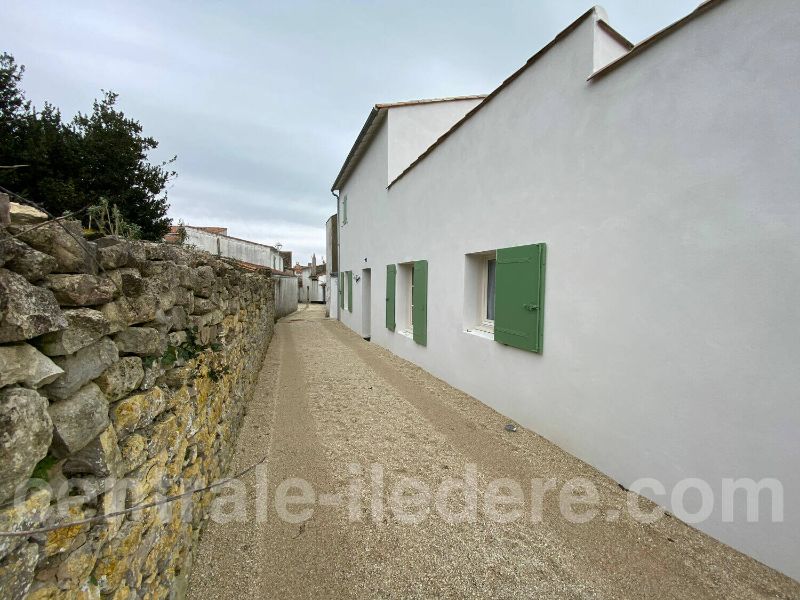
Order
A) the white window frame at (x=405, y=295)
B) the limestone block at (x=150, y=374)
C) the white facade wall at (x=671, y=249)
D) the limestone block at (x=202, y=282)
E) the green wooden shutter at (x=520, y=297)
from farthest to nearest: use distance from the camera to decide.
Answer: the white window frame at (x=405, y=295)
the green wooden shutter at (x=520, y=297)
the limestone block at (x=202, y=282)
the white facade wall at (x=671, y=249)
the limestone block at (x=150, y=374)

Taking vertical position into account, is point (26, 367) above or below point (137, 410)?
above

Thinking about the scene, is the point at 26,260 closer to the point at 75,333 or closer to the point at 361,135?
the point at 75,333

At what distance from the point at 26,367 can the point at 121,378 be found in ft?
1.71

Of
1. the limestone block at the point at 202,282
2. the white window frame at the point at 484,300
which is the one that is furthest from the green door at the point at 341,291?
the limestone block at the point at 202,282

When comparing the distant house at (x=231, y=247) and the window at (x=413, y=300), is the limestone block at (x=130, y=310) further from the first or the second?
the distant house at (x=231, y=247)

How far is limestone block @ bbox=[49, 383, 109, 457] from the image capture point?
1141 millimetres

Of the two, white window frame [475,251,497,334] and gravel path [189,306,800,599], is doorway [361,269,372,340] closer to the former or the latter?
white window frame [475,251,497,334]

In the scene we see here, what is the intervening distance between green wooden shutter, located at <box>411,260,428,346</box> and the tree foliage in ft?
22.3

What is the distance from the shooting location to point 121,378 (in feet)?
4.94

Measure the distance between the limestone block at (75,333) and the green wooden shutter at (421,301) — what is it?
17.4ft

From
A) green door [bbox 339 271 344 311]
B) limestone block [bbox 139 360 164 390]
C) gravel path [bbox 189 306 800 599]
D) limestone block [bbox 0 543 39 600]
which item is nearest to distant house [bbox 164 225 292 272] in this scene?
green door [bbox 339 271 344 311]

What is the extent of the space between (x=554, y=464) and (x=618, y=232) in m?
2.08

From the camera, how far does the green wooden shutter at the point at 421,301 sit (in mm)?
6469

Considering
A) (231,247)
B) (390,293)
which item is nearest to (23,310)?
(390,293)
